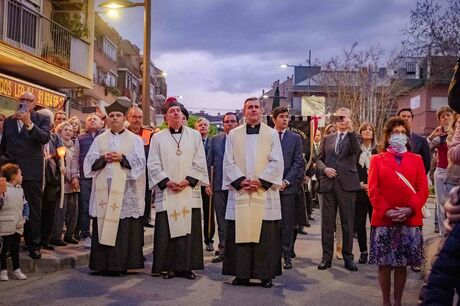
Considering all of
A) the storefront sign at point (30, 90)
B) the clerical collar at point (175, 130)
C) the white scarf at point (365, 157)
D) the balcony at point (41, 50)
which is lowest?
the white scarf at point (365, 157)

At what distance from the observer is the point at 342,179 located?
350 inches

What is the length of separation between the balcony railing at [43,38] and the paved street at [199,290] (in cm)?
1141

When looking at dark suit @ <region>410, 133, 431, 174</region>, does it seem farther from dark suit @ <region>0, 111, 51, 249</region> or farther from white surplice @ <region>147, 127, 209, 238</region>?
dark suit @ <region>0, 111, 51, 249</region>

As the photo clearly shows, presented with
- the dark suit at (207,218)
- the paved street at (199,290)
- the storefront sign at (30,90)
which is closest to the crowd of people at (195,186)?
the paved street at (199,290)

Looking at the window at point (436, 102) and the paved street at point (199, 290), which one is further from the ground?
the window at point (436, 102)

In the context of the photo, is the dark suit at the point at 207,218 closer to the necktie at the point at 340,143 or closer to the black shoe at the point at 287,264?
the black shoe at the point at 287,264

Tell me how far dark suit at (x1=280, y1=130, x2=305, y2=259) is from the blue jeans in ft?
10.7

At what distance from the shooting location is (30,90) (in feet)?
63.3

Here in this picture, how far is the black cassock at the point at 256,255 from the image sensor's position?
7.57 m

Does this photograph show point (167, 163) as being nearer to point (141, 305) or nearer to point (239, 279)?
point (239, 279)

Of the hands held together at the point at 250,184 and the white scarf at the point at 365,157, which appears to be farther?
the white scarf at the point at 365,157

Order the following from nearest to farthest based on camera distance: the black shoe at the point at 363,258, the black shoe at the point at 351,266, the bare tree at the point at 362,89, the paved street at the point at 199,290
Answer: the paved street at the point at 199,290 → the black shoe at the point at 351,266 → the black shoe at the point at 363,258 → the bare tree at the point at 362,89

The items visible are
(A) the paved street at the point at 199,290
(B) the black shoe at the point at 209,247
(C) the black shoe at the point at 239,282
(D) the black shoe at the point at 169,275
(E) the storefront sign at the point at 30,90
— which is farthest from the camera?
(E) the storefront sign at the point at 30,90

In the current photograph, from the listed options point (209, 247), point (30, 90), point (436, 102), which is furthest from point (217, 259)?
point (436, 102)
